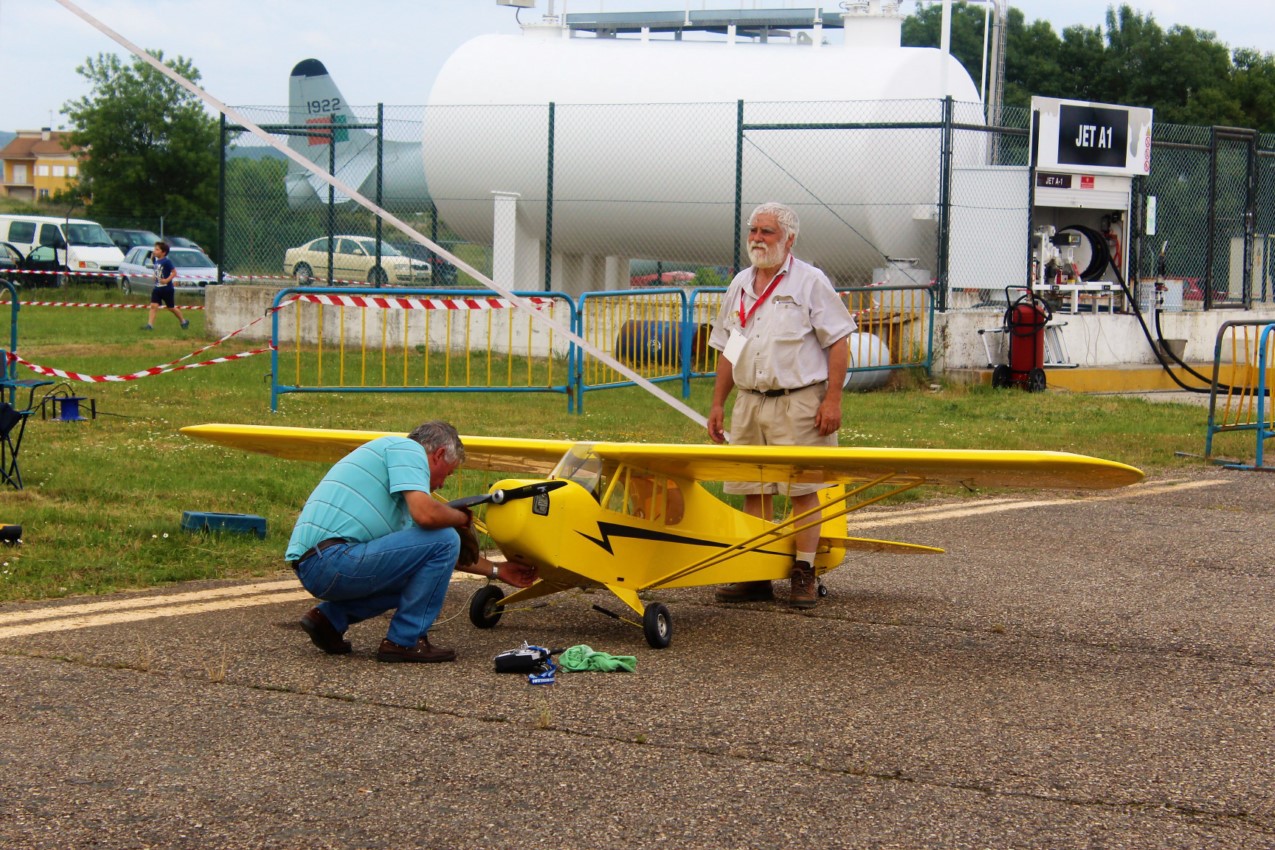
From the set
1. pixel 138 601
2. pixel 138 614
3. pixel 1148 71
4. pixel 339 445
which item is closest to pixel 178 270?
pixel 339 445

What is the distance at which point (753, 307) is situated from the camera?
7117 millimetres

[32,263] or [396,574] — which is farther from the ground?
[32,263]

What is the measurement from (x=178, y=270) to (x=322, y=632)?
3417 cm

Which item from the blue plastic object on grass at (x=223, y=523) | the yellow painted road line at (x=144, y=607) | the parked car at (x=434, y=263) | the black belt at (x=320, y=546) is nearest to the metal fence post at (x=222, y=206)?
the parked car at (x=434, y=263)

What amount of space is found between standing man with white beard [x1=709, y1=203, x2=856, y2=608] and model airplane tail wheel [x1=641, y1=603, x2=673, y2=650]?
1087 millimetres

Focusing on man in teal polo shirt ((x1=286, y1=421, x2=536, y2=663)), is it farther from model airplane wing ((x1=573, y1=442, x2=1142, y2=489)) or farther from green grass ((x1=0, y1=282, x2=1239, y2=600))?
green grass ((x1=0, y1=282, x2=1239, y2=600))

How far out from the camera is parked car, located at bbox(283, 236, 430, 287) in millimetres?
23812

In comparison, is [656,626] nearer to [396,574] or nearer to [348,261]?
[396,574]

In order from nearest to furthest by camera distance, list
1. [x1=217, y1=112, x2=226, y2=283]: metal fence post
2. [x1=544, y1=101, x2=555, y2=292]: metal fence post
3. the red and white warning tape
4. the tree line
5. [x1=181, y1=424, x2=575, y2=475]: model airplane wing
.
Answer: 1. [x1=181, y1=424, x2=575, y2=475]: model airplane wing
2. the red and white warning tape
3. [x1=544, y1=101, x2=555, y2=292]: metal fence post
4. [x1=217, y1=112, x2=226, y2=283]: metal fence post
5. the tree line

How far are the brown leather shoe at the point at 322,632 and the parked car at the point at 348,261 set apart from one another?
17.7 metres

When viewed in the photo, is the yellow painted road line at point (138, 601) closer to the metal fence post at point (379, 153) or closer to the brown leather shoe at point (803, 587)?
the brown leather shoe at point (803, 587)

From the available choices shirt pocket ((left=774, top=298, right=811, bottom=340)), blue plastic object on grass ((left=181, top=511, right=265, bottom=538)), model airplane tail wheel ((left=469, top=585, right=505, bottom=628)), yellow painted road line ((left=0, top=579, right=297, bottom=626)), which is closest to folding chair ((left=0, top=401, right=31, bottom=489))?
blue plastic object on grass ((left=181, top=511, right=265, bottom=538))

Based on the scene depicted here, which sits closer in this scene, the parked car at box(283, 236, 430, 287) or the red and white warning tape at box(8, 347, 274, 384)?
the red and white warning tape at box(8, 347, 274, 384)

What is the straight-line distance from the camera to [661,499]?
6.49m
